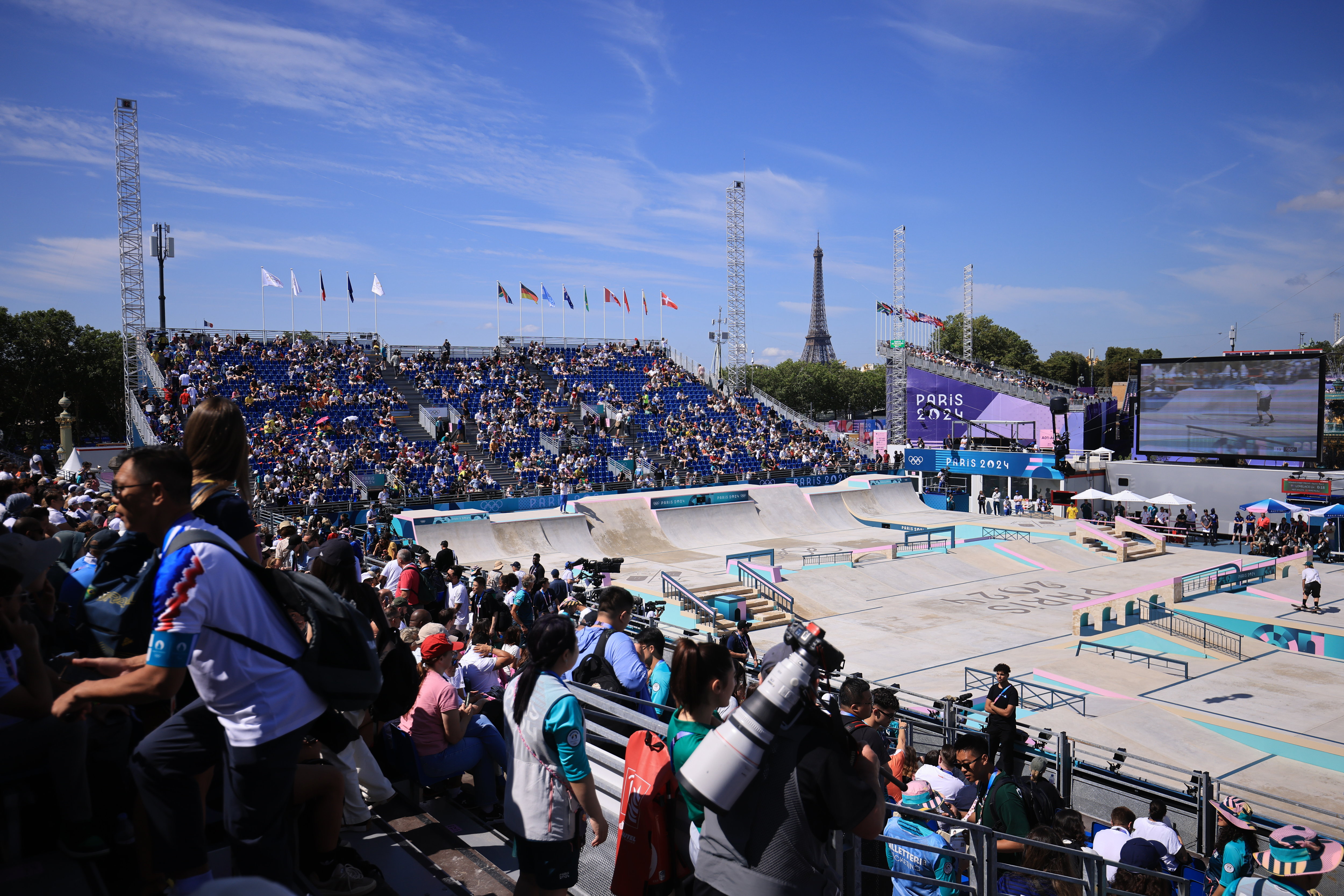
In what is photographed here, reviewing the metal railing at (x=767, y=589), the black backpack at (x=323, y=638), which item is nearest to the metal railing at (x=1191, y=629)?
the metal railing at (x=767, y=589)

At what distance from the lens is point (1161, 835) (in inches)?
251

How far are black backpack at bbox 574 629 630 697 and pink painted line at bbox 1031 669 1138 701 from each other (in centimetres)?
1297

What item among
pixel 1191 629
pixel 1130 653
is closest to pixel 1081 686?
pixel 1130 653

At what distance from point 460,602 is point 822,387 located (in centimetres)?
9012

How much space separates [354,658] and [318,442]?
94.4 feet

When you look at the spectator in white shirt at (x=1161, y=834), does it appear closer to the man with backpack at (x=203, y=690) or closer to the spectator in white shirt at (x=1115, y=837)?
the spectator in white shirt at (x=1115, y=837)

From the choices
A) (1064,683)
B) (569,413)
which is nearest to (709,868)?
(1064,683)

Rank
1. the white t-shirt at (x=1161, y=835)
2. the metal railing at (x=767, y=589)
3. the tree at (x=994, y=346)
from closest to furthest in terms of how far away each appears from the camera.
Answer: the white t-shirt at (x=1161, y=835) < the metal railing at (x=767, y=589) < the tree at (x=994, y=346)

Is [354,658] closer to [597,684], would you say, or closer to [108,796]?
[108,796]

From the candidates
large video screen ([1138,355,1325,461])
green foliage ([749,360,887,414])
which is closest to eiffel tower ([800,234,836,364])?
green foliage ([749,360,887,414])

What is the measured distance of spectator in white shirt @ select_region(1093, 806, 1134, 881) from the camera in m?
6.01

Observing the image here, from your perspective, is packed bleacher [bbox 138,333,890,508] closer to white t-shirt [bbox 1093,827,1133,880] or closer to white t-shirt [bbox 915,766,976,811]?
white t-shirt [bbox 915,766,976,811]

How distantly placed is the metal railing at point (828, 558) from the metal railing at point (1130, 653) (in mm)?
8941

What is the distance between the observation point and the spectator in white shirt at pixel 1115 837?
19.7 feet
